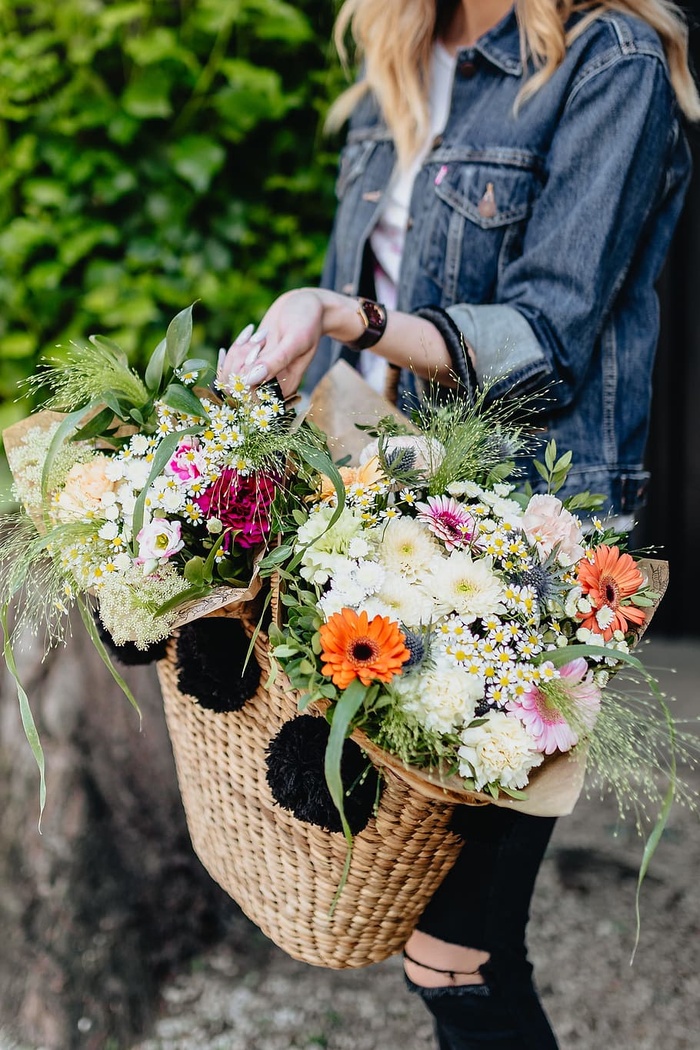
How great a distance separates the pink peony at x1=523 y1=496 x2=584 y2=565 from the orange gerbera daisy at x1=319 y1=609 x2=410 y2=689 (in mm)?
191

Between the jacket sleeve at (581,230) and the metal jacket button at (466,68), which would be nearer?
the jacket sleeve at (581,230)

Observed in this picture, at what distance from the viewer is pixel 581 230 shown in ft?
3.94

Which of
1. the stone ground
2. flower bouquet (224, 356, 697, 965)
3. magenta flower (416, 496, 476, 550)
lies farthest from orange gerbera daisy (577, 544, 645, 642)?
the stone ground

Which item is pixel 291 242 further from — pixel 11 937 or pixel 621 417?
pixel 11 937

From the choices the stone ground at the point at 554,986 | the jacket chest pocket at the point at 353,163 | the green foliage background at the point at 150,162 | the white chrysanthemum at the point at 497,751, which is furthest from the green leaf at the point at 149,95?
the stone ground at the point at 554,986

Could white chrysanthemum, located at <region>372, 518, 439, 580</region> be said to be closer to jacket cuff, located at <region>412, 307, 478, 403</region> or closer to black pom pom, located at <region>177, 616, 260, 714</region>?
black pom pom, located at <region>177, 616, 260, 714</region>

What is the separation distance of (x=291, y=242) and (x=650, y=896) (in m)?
1.93

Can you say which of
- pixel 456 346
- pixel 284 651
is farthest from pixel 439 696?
pixel 456 346

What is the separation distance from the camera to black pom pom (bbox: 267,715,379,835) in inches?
37.2

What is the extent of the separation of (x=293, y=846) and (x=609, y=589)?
1.50ft

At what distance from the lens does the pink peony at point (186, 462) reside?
0.93 meters

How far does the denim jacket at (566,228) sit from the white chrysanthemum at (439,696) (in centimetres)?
45

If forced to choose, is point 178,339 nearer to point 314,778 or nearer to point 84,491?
point 84,491

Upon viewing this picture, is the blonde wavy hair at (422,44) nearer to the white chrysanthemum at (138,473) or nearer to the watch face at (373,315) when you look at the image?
the watch face at (373,315)
